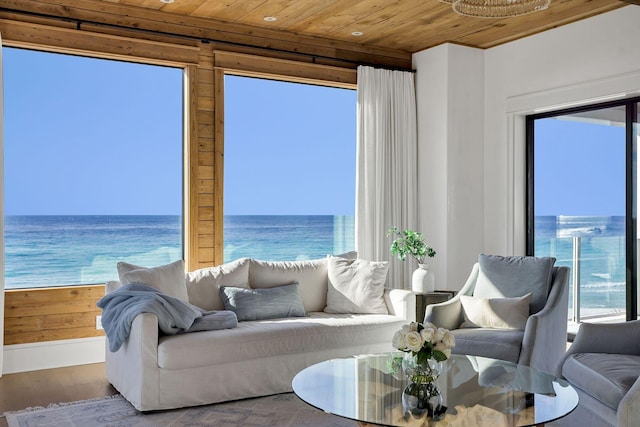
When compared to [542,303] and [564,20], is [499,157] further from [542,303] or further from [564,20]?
[542,303]

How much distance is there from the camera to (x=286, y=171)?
12.2 m

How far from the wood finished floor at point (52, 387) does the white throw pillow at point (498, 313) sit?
95.4 inches

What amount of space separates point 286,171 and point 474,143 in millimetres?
6076

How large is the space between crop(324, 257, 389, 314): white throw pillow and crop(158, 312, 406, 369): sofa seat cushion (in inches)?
3.9

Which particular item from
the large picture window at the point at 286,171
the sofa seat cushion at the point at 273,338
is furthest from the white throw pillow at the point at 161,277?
the large picture window at the point at 286,171

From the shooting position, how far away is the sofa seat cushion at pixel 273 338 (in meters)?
4.15

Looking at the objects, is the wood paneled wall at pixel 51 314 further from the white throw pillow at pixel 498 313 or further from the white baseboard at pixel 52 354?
the white throw pillow at pixel 498 313

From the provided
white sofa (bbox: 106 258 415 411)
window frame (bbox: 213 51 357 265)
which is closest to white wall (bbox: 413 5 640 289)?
A: window frame (bbox: 213 51 357 265)

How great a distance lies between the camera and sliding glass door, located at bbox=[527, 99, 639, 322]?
5.48 metres

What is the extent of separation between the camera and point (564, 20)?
5625 millimetres

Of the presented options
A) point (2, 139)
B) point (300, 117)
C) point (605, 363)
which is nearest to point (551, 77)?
point (605, 363)

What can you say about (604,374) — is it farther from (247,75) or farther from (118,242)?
(118,242)

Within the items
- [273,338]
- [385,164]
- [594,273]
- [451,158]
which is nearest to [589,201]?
[594,273]

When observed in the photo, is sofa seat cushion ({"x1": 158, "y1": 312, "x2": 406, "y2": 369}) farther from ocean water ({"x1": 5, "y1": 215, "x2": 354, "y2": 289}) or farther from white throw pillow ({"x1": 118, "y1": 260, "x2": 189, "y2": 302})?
ocean water ({"x1": 5, "y1": 215, "x2": 354, "y2": 289})
